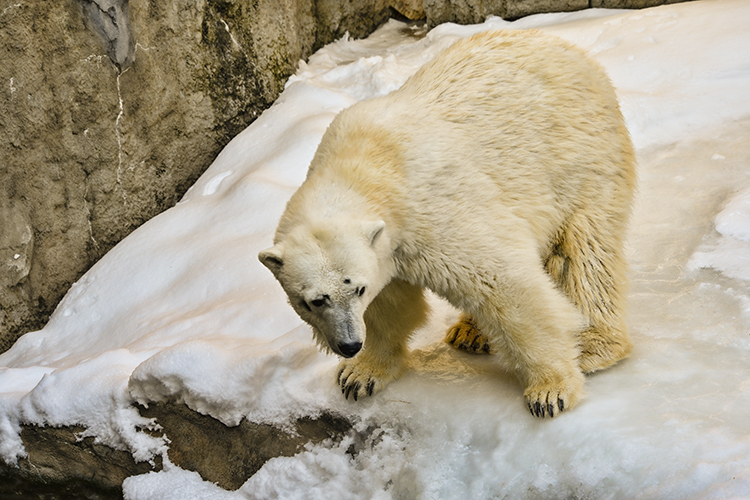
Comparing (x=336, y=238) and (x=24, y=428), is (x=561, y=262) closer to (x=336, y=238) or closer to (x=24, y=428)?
(x=336, y=238)

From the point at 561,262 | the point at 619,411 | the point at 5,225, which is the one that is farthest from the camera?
the point at 5,225

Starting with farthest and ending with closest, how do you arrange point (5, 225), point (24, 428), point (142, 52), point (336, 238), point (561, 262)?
point (142, 52), point (5, 225), point (24, 428), point (561, 262), point (336, 238)

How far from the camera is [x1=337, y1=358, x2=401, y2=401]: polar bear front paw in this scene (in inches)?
123

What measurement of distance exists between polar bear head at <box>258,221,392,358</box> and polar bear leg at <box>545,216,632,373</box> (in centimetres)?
105

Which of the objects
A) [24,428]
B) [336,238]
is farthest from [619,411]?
[24,428]

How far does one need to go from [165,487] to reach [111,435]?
42 cm

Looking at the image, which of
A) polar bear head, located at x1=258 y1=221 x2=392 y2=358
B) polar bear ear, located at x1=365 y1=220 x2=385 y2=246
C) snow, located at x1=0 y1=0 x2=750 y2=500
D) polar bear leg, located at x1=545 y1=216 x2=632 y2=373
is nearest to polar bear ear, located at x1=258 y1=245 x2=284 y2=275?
polar bear head, located at x1=258 y1=221 x2=392 y2=358

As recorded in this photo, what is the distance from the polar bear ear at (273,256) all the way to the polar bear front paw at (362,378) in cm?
84

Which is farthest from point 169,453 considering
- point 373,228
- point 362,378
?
point 373,228

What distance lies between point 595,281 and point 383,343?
1008mm

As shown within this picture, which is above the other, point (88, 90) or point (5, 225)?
point (88, 90)

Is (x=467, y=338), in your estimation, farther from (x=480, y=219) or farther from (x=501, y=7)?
(x=501, y=7)

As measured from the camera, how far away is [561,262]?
313 centimetres

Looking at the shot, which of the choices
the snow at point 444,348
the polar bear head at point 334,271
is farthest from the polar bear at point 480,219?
the snow at point 444,348
